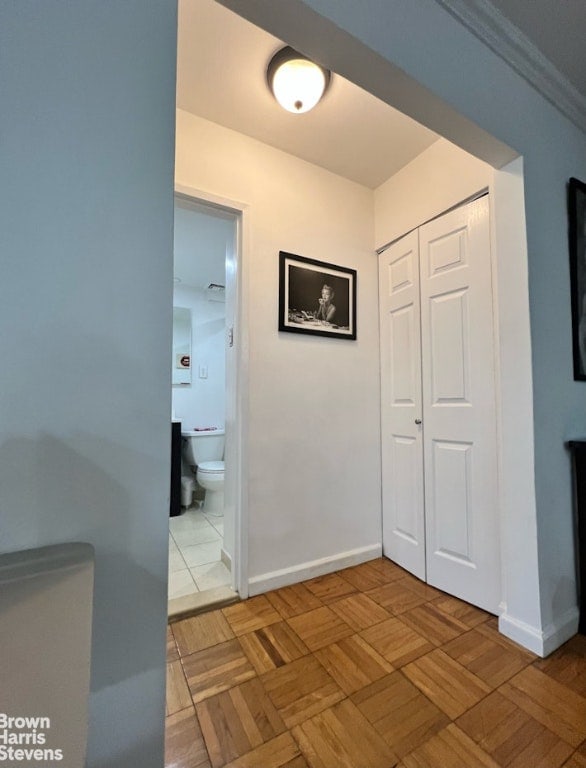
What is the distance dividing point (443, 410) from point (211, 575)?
1.57 metres

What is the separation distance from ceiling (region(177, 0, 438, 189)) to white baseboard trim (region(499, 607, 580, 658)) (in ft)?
7.67

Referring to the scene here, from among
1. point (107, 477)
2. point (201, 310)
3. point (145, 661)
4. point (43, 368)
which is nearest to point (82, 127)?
point (43, 368)

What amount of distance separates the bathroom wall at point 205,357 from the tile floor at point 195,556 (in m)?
1.18

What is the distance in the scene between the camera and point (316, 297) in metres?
1.88

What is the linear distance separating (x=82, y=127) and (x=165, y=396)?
509 millimetres

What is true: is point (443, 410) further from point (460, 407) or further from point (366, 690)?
point (366, 690)

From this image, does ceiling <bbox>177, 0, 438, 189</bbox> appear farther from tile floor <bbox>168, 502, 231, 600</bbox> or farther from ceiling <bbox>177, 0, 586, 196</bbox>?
tile floor <bbox>168, 502, 231, 600</bbox>

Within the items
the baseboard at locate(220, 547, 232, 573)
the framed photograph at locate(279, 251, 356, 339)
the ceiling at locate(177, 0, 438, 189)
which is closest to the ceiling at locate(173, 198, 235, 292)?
the framed photograph at locate(279, 251, 356, 339)

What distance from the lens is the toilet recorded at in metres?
2.77

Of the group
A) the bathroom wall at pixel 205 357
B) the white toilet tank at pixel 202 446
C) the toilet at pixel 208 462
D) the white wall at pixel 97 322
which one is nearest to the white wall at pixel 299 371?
the white wall at pixel 97 322

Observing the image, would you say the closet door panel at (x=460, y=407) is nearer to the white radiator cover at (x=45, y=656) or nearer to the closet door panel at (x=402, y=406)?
the closet door panel at (x=402, y=406)

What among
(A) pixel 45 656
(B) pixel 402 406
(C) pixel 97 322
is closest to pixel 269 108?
(C) pixel 97 322

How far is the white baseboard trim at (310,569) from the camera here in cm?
164

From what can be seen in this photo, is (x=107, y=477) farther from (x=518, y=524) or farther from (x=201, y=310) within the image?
(x=201, y=310)
